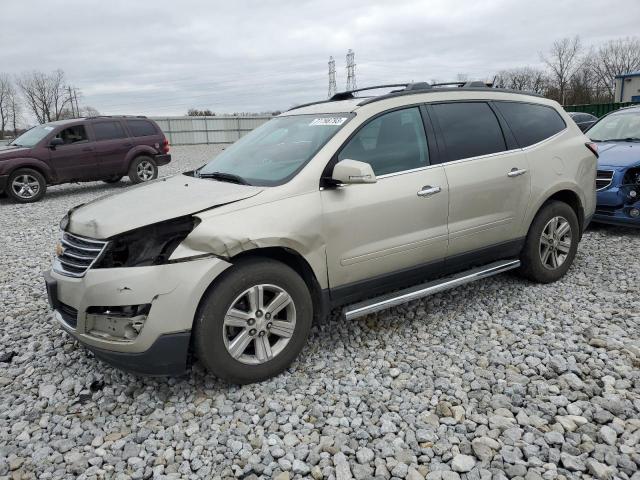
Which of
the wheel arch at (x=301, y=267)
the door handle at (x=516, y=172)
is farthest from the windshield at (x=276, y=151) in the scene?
the door handle at (x=516, y=172)

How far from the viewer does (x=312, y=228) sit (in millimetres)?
3193

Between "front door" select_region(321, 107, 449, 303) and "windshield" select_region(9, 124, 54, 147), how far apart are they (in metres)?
10.6

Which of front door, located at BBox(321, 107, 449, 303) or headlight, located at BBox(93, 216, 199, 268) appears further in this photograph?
front door, located at BBox(321, 107, 449, 303)

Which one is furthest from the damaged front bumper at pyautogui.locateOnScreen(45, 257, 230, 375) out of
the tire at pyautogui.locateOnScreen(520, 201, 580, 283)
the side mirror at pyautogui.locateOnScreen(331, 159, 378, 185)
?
the tire at pyautogui.locateOnScreen(520, 201, 580, 283)

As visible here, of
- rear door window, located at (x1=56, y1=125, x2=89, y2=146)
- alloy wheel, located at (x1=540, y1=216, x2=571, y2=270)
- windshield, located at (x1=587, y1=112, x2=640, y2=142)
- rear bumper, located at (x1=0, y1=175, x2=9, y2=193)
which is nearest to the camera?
alloy wheel, located at (x1=540, y1=216, x2=571, y2=270)

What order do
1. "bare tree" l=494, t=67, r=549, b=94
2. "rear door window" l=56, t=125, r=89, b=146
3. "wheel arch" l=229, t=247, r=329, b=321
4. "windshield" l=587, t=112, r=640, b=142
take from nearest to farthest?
1. "wheel arch" l=229, t=247, r=329, b=321
2. "windshield" l=587, t=112, r=640, b=142
3. "rear door window" l=56, t=125, r=89, b=146
4. "bare tree" l=494, t=67, r=549, b=94

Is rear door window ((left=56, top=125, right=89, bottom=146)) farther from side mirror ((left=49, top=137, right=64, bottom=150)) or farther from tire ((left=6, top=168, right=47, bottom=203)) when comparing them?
tire ((left=6, top=168, right=47, bottom=203))

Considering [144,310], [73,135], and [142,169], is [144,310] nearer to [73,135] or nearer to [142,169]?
[73,135]

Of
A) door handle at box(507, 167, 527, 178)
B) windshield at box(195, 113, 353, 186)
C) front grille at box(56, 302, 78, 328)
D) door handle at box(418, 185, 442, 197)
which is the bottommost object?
front grille at box(56, 302, 78, 328)

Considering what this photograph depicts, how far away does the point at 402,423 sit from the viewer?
9.09ft

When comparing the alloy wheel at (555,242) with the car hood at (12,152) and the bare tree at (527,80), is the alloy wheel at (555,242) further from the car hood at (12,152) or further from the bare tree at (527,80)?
the bare tree at (527,80)

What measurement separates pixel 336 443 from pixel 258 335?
2.70 feet

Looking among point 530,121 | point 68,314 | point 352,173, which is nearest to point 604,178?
point 530,121

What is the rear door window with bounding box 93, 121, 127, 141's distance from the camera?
12367 millimetres
